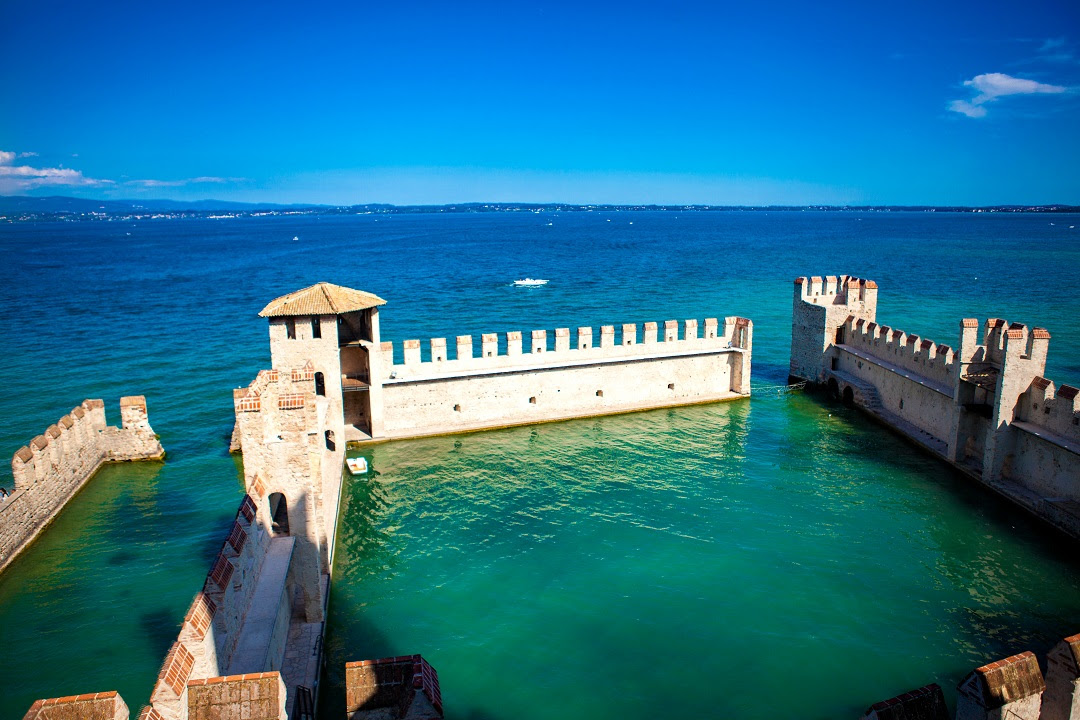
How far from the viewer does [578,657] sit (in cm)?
1162

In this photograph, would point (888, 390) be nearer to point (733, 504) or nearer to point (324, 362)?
point (733, 504)

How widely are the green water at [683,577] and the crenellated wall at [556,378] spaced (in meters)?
1.26

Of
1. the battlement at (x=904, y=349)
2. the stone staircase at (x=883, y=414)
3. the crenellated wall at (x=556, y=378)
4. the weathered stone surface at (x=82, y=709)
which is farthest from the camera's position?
the crenellated wall at (x=556, y=378)

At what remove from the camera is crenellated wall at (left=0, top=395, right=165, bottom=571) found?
1532cm

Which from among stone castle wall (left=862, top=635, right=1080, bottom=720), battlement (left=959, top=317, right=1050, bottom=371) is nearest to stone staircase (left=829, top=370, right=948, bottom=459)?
battlement (left=959, top=317, right=1050, bottom=371)

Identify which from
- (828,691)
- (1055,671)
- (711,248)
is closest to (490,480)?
(828,691)

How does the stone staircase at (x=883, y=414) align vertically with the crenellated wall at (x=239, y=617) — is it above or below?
below

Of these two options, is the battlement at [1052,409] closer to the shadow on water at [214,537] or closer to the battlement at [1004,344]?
the battlement at [1004,344]

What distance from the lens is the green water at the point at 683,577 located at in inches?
438

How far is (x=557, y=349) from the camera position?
75.3 feet

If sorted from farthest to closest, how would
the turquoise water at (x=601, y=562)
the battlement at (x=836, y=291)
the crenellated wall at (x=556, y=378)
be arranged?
the battlement at (x=836, y=291), the crenellated wall at (x=556, y=378), the turquoise water at (x=601, y=562)

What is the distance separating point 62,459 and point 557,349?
535 inches

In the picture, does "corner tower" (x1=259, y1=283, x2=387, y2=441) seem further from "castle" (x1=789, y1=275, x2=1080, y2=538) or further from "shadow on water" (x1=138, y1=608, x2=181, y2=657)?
"castle" (x1=789, y1=275, x2=1080, y2=538)

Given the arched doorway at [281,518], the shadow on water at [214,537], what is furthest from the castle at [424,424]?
the shadow on water at [214,537]
